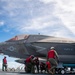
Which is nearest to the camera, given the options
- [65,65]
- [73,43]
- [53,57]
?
[53,57]

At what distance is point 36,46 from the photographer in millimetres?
20828

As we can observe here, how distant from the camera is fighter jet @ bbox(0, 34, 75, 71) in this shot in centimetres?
2050

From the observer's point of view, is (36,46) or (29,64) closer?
(29,64)

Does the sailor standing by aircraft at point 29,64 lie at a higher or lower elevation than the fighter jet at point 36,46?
lower

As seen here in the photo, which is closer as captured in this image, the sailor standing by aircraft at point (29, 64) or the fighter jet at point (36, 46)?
the sailor standing by aircraft at point (29, 64)

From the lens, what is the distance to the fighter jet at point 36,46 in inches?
807

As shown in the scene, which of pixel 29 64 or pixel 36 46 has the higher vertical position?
pixel 36 46

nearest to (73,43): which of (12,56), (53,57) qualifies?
(12,56)

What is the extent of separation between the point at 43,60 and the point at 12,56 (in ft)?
13.3

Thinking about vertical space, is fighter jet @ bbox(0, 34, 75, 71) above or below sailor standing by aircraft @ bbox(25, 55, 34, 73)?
above

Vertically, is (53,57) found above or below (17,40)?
below

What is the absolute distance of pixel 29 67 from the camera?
17.7 meters

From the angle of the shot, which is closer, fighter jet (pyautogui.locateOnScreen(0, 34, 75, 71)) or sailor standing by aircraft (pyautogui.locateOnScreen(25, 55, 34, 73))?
sailor standing by aircraft (pyautogui.locateOnScreen(25, 55, 34, 73))

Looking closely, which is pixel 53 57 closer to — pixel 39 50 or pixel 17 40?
pixel 39 50
